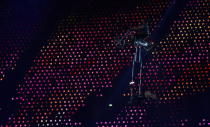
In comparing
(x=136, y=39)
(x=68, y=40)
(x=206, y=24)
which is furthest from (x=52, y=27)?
(x=206, y=24)

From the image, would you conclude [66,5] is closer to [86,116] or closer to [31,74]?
[31,74]

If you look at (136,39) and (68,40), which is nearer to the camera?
(136,39)

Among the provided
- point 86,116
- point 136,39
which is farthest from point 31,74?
point 136,39

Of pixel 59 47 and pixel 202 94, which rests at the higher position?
pixel 59 47

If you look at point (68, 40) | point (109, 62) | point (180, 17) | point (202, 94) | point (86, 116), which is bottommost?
point (86, 116)

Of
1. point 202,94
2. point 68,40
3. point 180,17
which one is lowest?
point 202,94

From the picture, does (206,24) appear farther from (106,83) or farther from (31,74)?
(31,74)

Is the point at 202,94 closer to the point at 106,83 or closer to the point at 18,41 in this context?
the point at 106,83

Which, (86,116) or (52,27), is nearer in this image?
(86,116)
